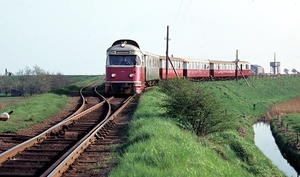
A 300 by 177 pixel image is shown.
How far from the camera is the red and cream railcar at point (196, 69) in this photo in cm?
5328

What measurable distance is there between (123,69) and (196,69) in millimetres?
31021

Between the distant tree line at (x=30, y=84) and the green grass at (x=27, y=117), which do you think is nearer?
the green grass at (x=27, y=117)

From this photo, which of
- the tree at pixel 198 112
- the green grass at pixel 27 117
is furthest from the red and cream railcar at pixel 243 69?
the tree at pixel 198 112

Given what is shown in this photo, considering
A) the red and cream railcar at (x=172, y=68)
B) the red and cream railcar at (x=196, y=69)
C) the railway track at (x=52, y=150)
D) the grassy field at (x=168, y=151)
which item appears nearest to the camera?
the grassy field at (x=168, y=151)

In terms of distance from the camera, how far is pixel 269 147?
2758 cm

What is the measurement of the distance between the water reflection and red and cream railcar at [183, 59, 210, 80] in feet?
52.7

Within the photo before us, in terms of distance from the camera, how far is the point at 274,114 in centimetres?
4288

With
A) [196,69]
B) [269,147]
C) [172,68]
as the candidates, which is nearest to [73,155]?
[269,147]

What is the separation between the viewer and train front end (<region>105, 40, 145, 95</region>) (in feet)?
91.0

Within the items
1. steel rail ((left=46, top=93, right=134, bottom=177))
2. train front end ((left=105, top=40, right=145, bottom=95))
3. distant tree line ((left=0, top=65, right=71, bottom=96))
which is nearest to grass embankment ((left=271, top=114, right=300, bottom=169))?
train front end ((left=105, top=40, right=145, bottom=95))

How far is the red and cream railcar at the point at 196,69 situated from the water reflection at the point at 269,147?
1606 cm

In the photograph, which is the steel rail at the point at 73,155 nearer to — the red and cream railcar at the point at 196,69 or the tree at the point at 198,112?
the tree at the point at 198,112

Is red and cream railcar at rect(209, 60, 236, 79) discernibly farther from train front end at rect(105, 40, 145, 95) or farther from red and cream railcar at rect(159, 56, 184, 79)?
train front end at rect(105, 40, 145, 95)

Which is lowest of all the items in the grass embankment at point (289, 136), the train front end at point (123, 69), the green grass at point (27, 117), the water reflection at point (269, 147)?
the water reflection at point (269, 147)
